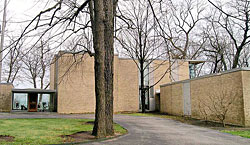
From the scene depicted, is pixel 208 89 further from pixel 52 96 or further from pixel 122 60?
pixel 52 96

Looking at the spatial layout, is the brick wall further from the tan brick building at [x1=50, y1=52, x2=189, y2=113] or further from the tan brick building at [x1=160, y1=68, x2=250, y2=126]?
the tan brick building at [x1=160, y1=68, x2=250, y2=126]

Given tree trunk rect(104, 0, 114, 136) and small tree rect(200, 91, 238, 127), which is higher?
tree trunk rect(104, 0, 114, 136)

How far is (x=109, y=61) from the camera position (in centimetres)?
1073

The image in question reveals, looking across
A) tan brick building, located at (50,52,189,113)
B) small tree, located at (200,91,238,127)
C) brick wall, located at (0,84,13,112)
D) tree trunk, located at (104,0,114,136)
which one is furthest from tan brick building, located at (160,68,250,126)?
brick wall, located at (0,84,13,112)

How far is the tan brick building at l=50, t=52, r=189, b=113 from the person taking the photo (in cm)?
2567

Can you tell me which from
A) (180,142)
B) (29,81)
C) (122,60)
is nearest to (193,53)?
(122,60)

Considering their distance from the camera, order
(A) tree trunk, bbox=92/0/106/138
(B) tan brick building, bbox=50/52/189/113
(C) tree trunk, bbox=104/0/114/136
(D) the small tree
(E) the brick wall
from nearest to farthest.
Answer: (A) tree trunk, bbox=92/0/106/138
(C) tree trunk, bbox=104/0/114/136
(D) the small tree
(E) the brick wall
(B) tan brick building, bbox=50/52/189/113

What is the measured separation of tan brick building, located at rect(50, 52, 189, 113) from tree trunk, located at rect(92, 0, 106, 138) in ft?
46.8

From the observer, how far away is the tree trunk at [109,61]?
10406 millimetres

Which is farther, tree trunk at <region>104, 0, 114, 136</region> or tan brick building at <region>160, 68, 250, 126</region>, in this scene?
tan brick building at <region>160, 68, 250, 126</region>

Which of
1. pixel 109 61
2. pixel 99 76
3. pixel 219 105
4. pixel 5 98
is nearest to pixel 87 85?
pixel 5 98

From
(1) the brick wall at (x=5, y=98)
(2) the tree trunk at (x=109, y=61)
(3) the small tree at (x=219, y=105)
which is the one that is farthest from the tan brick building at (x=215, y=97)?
(1) the brick wall at (x=5, y=98)

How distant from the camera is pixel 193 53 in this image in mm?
38656

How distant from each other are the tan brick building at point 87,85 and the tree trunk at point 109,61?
13.5 metres
